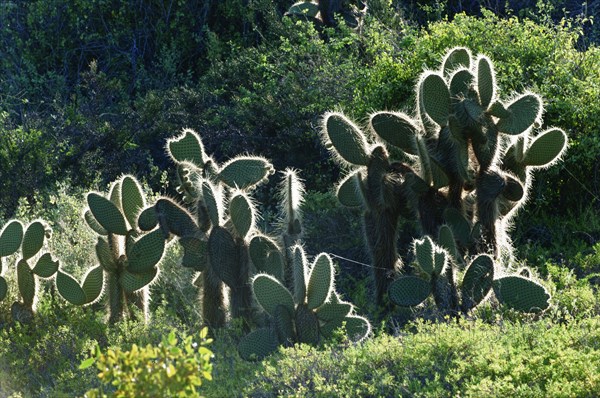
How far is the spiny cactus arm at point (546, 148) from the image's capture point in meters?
7.37

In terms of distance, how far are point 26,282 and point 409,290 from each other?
2.42 metres

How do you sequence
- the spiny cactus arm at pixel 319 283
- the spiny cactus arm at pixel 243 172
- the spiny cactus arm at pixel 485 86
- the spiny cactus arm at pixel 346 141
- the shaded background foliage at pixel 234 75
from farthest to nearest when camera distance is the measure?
the shaded background foliage at pixel 234 75 → the spiny cactus arm at pixel 346 141 → the spiny cactus arm at pixel 243 172 → the spiny cactus arm at pixel 485 86 → the spiny cactus arm at pixel 319 283

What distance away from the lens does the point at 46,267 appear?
288 inches

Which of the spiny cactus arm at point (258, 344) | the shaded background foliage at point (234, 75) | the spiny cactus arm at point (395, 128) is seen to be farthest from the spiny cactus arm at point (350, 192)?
the shaded background foliage at point (234, 75)

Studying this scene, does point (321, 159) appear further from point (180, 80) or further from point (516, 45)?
point (180, 80)

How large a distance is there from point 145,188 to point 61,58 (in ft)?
19.3

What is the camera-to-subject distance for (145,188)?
923cm

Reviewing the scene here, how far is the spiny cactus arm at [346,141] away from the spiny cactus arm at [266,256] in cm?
77

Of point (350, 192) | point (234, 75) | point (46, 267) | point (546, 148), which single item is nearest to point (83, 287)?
point (46, 267)

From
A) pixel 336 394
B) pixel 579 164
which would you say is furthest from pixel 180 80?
pixel 336 394

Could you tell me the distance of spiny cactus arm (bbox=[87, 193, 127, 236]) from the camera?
23.7 ft

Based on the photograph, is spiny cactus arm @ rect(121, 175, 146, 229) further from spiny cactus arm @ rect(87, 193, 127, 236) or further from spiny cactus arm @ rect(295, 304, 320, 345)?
spiny cactus arm @ rect(295, 304, 320, 345)

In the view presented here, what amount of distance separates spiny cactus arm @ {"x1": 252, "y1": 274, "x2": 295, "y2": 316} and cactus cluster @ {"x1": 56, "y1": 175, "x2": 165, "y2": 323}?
2.80ft

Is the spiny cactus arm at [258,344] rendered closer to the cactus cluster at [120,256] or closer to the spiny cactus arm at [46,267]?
the cactus cluster at [120,256]
